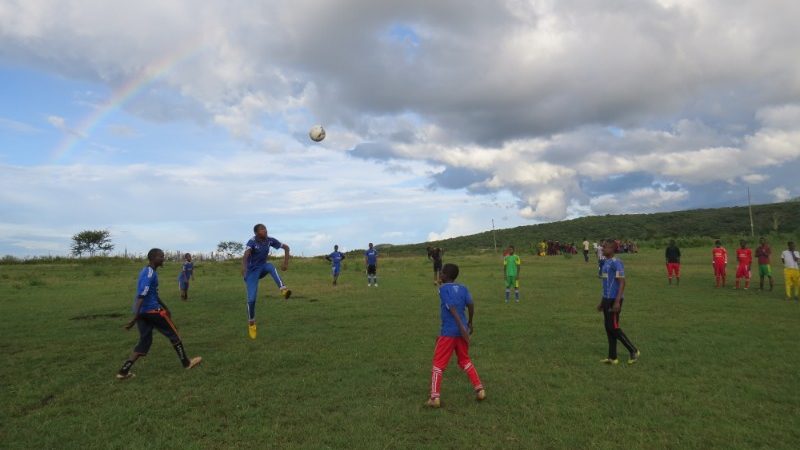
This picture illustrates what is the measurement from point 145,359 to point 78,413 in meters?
3.08

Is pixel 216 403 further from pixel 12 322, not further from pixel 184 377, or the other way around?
pixel 12 322

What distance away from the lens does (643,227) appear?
113 metres

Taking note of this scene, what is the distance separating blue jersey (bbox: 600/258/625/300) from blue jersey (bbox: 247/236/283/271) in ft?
21.6

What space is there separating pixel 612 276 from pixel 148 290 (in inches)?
303

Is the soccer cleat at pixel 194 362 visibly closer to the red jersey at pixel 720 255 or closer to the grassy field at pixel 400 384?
the grassy field at pixel 400 384

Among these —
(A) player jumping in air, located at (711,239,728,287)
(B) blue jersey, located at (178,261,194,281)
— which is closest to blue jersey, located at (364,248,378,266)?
(B) blue jersey, located at (178,261,194,281)

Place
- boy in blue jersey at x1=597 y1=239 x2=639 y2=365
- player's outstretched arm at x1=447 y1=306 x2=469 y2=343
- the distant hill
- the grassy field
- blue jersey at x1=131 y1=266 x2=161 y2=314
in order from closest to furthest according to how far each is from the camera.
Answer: the grassy field < player's outstretched arm at x1=447 y1=306 x2=469 y2=343 < blue jersey at x1=131 y1=266 x2=161 y2=314 < boy in blue jersey at x1=597 y1=239 x2=639 y2=365 < the distant hill

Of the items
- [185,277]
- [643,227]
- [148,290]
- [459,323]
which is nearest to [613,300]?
[459,323]

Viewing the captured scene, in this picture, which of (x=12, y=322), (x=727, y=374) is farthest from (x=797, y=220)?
(x=12, y=322)

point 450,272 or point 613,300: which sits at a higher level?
point 450,272

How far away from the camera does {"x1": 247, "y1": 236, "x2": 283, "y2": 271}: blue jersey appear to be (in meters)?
10.7

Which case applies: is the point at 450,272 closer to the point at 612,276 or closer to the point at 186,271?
the point at 612,276

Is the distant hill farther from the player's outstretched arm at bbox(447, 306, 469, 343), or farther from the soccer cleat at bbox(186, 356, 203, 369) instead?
the player's outstretched arm at bbox(447, 306, 469, 343)

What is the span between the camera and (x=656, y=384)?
7547 mm
